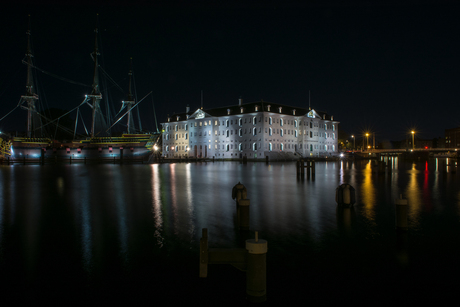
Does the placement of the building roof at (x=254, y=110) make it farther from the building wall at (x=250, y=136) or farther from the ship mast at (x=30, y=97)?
the ship mast at (x=30, y=97)

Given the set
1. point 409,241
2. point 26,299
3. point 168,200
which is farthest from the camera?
point 168,200

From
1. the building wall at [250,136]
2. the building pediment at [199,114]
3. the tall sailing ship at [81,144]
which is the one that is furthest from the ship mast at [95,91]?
the building pediment at [199,114]

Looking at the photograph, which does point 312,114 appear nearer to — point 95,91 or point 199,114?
point 199,114

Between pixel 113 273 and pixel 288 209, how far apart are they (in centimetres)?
752

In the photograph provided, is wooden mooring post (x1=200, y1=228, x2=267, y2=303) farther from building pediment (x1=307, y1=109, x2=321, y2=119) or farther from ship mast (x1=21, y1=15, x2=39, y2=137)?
building pediment (x1=307, y1=109, x2=321, y2=119)

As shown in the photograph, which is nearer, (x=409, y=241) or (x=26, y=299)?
(x=26, y=299)

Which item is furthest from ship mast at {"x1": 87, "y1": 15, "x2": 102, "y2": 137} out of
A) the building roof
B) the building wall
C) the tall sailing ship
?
the building roof

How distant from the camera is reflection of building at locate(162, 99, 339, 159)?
83062 millimetres

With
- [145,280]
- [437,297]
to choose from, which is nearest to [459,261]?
[437,297]

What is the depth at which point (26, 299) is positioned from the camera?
4.84m

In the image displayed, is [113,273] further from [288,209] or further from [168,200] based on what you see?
[168,200]

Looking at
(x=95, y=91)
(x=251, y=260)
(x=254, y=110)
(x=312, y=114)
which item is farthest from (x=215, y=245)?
(x=312, y=114)

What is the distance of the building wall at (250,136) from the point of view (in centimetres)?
8306

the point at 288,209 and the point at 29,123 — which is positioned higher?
the point at 29,123
